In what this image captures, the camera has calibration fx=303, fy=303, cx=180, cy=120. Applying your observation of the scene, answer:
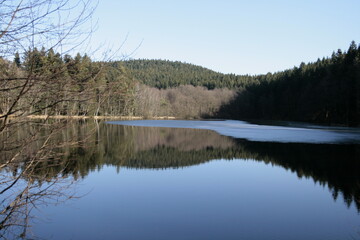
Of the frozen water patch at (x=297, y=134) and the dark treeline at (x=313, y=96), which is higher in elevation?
the dark treeline at (x=313, y=96)

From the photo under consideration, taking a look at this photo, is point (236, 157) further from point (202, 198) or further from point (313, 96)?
point (313, 96)

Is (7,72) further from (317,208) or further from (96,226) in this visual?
(317,208)

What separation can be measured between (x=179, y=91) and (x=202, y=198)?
8751 centimetres

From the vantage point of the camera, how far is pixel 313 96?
53000 mm

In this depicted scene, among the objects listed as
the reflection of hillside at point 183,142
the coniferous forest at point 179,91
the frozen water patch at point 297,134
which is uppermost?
the coniferous forest at point 179,91

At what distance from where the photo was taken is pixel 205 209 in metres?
7.27

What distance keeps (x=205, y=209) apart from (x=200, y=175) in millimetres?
4078

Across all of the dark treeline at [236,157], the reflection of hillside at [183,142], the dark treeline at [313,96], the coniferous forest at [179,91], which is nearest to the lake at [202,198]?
the dark treeline at [236,157]

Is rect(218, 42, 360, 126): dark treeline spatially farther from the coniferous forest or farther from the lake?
the lake

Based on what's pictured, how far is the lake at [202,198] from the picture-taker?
5.97 meters

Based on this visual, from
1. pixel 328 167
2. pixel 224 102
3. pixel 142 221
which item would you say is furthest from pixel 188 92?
pixel 142 221

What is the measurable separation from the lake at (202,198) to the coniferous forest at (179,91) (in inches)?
42.3

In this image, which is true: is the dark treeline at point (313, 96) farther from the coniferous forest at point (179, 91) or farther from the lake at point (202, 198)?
the lake at point (202, 198)

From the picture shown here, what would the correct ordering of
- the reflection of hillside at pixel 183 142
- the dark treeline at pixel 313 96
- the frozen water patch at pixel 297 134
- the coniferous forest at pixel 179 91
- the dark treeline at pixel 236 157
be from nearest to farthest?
the coniferous forest at pixel 179 91 < the dark treeline at pixel 236 157 < the reflection of hillside at pixel 183 142 < the frozen water patch at pixel 297 134 < the dark treeline at pixel 313 96
